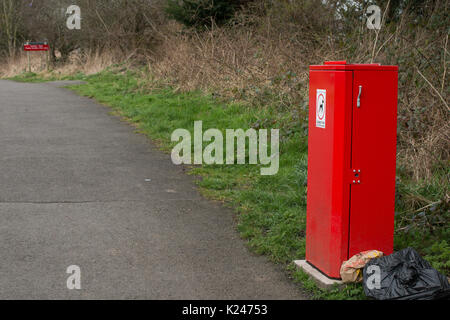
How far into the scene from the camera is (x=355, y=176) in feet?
14.5

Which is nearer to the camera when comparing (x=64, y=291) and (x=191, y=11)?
(x=64, y=291)

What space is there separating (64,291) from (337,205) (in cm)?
217

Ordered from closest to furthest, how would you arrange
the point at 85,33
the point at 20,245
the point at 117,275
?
the point at 117,275, the point at 20,245, the point at 85,33

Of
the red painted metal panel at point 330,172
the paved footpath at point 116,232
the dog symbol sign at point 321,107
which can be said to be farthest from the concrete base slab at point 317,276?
the dog symbol sign at point 321,107

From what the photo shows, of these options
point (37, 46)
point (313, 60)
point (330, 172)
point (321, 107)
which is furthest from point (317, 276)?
point (37, 46)

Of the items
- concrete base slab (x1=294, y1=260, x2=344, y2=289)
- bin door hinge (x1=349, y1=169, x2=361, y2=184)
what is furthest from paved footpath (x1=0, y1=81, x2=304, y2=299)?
bin door hinge (x1=349, y1=169, x2=361, y2=184)

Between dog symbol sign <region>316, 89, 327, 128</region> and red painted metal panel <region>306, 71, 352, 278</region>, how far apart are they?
0.04 meters

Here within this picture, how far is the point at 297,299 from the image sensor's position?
4402 millimetres

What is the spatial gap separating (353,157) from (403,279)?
0.95 m

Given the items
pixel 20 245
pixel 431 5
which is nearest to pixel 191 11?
pixel 431 5

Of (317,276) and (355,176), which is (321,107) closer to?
(355,176)

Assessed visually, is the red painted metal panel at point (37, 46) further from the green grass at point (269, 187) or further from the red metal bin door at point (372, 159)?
the red metal bin door at point (372, 159)

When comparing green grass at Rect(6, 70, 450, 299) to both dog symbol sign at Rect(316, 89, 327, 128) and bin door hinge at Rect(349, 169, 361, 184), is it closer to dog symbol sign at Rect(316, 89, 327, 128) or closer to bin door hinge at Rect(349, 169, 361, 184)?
bin door hinge at Rect(349, 169, 361, 184)

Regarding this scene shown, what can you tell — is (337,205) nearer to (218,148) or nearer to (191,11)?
(218,148)
